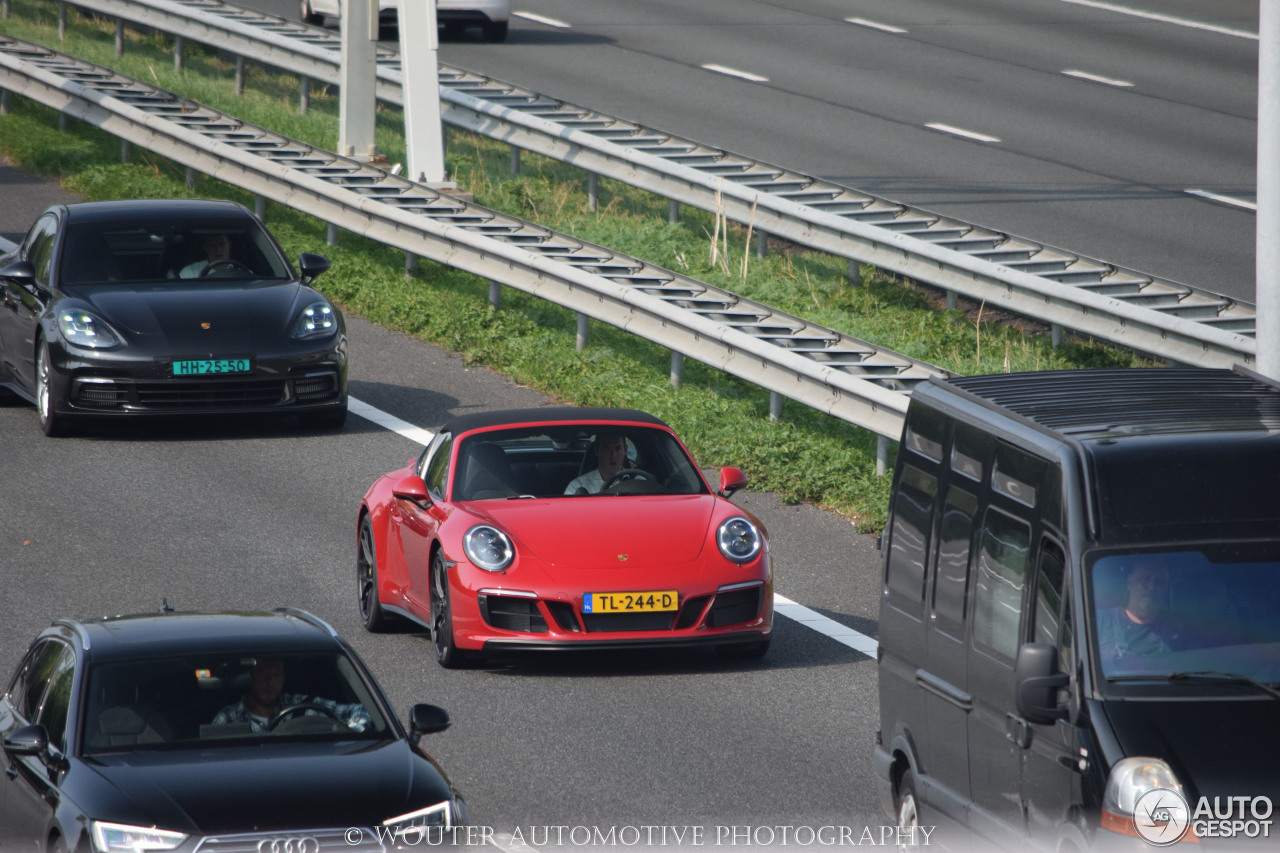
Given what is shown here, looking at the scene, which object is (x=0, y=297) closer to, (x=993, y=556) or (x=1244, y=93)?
(x=993, y=556)

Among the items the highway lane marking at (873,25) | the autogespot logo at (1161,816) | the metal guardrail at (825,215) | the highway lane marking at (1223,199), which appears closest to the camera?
the autogespot logo at (1161,816)

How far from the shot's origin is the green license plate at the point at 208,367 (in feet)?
49.8

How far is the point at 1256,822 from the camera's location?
5.61 m

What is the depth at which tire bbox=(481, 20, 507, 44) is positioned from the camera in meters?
32.6

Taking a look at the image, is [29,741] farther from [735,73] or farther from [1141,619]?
[735,73]

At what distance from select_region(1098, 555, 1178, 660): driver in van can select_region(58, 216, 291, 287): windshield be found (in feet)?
36.9

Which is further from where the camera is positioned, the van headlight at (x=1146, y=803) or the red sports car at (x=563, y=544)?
the red sports car at (x=563, y=544)

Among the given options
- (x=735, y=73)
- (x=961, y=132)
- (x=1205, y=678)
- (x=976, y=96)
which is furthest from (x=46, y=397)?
(x=976, y=96)

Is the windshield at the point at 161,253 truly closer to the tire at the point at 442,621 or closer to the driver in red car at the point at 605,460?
the driver in red car at the point at 605,460

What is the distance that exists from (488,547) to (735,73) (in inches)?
828

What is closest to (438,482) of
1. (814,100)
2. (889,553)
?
(889,553)

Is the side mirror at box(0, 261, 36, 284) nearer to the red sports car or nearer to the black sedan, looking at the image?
the black sedan

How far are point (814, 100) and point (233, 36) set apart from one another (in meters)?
8.16

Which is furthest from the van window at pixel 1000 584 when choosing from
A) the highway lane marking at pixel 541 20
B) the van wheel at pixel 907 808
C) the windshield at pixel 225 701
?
the highway lane marking at pixel 541 20
